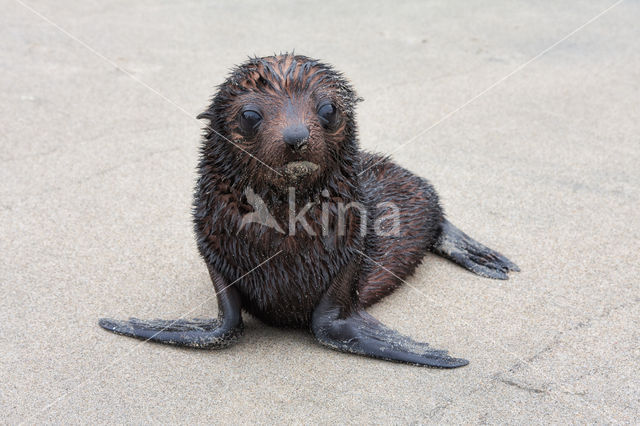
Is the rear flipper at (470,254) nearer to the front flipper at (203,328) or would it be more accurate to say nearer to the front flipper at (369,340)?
the front flipper at (369,340)

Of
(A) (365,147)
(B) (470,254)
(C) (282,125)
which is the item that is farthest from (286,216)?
(A) (365,147)

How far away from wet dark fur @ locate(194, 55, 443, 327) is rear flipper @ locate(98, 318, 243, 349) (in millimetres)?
185

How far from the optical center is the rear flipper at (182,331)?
343 cm

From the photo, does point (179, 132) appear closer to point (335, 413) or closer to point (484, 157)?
point (484, 157)

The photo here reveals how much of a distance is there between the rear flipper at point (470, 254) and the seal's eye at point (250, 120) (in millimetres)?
1652

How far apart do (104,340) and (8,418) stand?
607mm

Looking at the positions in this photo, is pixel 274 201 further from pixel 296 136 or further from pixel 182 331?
pixel 182 331

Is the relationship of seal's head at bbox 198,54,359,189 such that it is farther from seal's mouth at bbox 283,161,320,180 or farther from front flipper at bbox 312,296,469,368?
front flipper at bbox 312,296,469,368

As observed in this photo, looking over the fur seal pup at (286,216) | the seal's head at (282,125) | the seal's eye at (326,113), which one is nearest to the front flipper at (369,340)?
the fur seal pup at (286,216)

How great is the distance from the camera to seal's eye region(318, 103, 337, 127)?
10.5 ft

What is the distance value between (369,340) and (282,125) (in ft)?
3.47

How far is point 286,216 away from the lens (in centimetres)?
331

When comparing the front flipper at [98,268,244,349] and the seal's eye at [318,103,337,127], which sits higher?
the seal's eye at [318,103,337,127]

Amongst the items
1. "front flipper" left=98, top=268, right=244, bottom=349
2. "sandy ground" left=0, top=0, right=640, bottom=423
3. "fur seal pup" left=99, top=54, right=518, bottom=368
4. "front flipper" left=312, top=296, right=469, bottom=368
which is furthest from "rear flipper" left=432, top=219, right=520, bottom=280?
"front flipper" left=98, top=268, right=244, bottom=349
